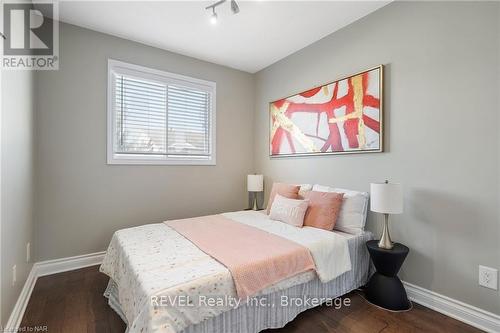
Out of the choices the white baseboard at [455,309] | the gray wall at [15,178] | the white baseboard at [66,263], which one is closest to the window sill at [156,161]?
the gray wall at [15,178]

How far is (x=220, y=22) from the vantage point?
8.50 ft

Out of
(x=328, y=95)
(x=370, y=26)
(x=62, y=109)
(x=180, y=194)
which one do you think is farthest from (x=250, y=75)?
(x=62, y=109)

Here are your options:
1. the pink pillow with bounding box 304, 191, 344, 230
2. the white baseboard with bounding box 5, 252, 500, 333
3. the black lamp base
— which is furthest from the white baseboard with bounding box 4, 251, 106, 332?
the black lamp base

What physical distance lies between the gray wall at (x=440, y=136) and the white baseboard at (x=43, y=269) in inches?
119

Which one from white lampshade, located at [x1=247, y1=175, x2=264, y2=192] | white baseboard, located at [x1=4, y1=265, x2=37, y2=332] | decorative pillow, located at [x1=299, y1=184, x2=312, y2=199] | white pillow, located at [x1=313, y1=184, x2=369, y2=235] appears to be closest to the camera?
white baseboard, located at [x1=4, y1=265, x2=37, y2=332]

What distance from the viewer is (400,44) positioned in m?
2.22

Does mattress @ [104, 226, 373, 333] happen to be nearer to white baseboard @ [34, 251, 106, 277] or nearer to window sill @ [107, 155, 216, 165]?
white baseboard @ [34, 251, 106, 277]

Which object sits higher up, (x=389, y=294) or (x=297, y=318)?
(x=389, y=294)

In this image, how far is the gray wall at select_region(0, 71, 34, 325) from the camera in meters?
1.52

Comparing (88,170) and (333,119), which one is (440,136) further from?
(88,170)

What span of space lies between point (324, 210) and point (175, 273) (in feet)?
5.03
